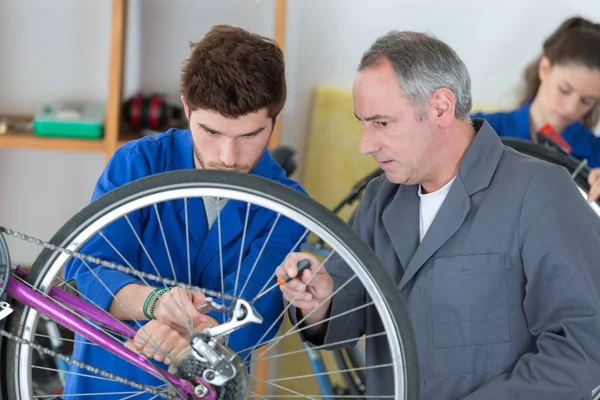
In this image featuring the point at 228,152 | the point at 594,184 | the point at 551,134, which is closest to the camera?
the point at 228,152

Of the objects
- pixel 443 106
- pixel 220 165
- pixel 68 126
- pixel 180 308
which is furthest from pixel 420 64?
pixel 68 126

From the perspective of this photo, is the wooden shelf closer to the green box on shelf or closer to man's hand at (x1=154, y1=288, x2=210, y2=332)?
the green box on shelf

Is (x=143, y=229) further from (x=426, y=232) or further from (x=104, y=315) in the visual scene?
(x=426, y=232)

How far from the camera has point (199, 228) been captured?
50.3 inches

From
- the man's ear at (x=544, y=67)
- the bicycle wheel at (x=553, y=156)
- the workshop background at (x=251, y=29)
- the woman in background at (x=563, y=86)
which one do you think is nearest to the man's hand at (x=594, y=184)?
the bicycle wheel at (x=553, y=156)

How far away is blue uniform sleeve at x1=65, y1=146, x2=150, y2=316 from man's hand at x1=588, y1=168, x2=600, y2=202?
0.98m

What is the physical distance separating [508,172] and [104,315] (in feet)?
2.15

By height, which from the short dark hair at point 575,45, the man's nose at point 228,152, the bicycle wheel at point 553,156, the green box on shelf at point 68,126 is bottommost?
the green box on shelf at point 68,126

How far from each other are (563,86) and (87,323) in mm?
1435

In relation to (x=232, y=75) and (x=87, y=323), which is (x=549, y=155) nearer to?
(x=232, y=75)

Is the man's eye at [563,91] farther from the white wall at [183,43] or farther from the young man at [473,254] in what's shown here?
the young man at [473,254]

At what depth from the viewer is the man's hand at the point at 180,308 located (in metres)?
1.07

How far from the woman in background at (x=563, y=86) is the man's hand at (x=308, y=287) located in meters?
0.94

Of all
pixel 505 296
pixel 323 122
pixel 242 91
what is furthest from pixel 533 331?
pixel 323 122
